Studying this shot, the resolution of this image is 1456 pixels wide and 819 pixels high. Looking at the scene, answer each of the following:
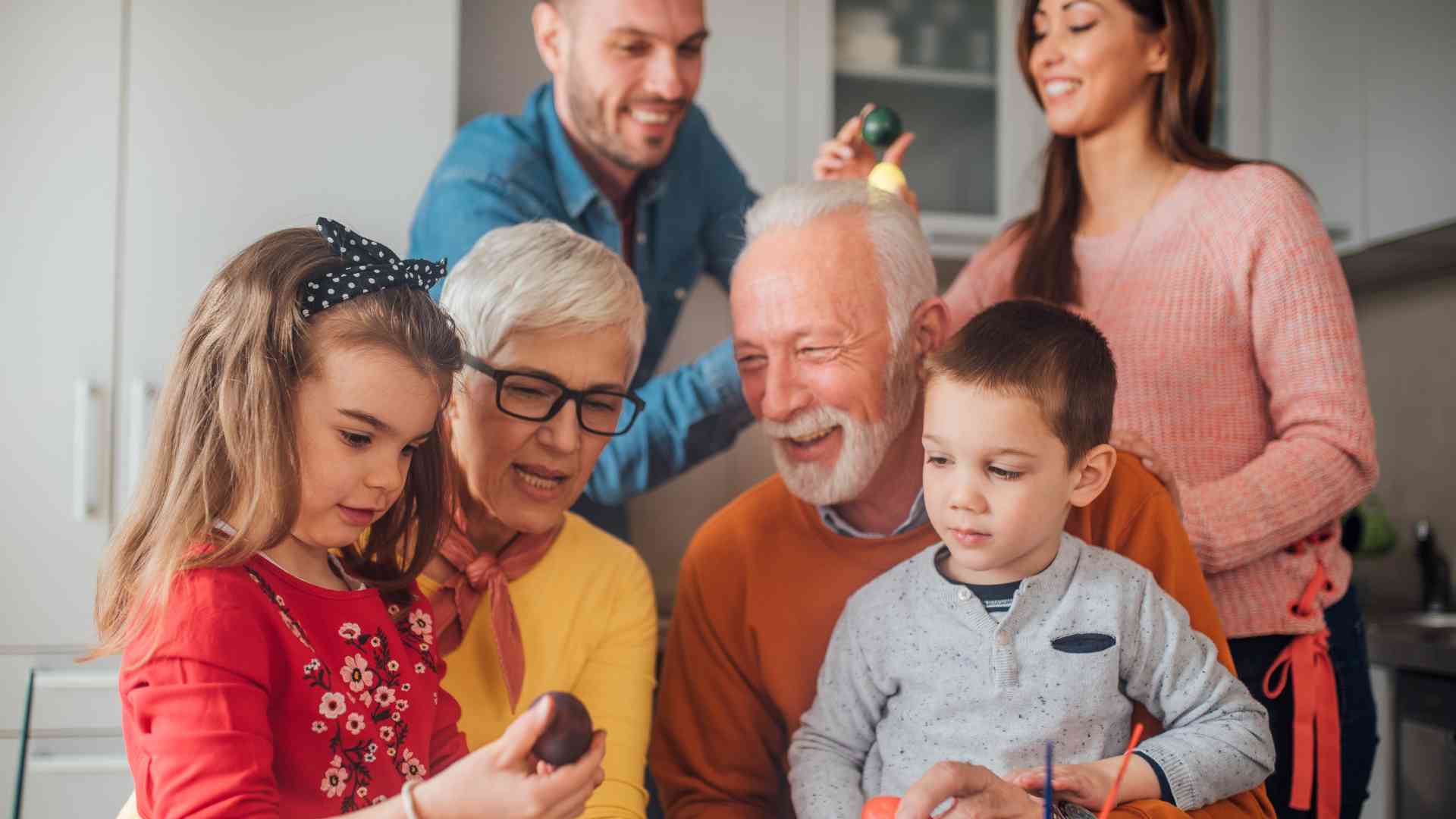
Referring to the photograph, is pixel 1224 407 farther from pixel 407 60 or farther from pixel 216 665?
pixel 407 60

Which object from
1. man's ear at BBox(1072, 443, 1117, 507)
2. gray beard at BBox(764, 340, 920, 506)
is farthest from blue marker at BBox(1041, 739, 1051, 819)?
gray beard at BBox(764, 340, 920, 506)

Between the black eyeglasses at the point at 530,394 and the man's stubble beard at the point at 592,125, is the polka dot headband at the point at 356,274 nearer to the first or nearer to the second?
the black eyeglasses at the point at 530,394

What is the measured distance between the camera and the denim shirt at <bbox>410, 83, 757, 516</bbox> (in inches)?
48.2

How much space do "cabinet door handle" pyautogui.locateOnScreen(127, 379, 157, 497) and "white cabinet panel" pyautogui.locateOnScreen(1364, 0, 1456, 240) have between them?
2390mm

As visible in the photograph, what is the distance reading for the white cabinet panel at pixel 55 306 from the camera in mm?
1847

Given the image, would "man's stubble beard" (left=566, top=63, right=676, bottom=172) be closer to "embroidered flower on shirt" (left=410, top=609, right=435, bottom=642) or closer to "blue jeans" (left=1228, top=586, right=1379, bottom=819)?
"embroidered flower on shirt" (left=410, top=609, right=435, bottom=642)

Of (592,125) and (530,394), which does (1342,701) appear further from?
(592,125)

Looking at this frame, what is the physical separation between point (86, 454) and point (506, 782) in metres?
1.49

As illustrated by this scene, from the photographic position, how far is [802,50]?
2.37m

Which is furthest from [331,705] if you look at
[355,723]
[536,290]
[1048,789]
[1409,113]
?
[1409,113]

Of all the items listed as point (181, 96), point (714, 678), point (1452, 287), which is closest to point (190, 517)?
point (714, 678)

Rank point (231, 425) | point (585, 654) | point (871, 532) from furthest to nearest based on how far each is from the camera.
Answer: point (871, 532) → point (585, 654) → point (231, 425)

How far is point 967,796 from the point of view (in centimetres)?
80

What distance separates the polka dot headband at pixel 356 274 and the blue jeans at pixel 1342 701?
3.03 feet
